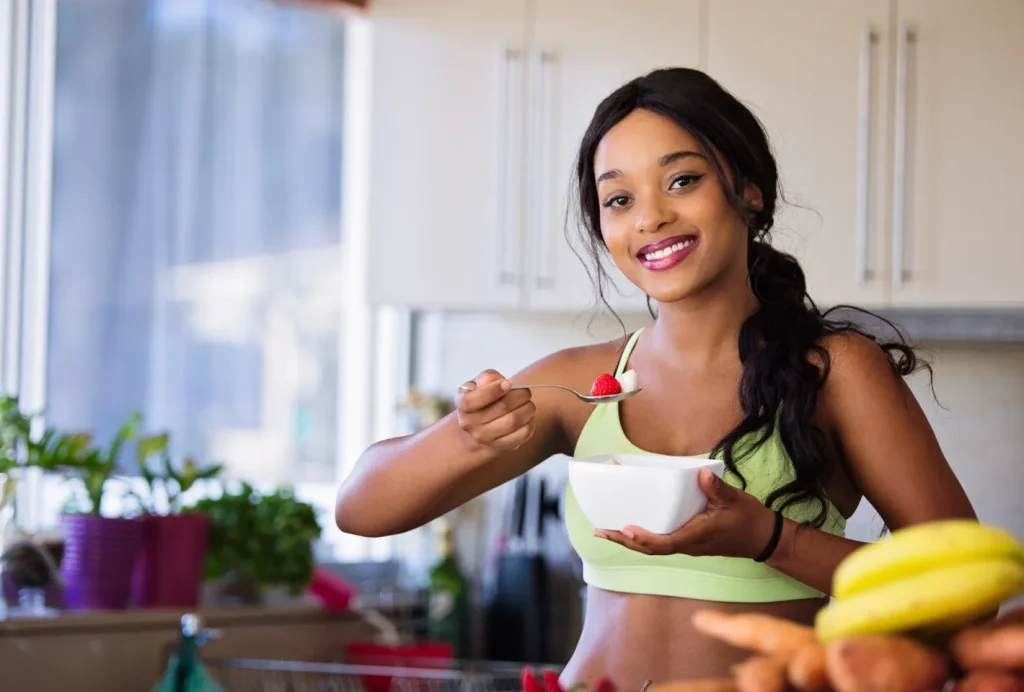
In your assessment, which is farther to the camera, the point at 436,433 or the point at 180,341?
the point at 180,341

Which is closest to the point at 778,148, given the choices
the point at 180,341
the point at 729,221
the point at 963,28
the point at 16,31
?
the point at 963,28

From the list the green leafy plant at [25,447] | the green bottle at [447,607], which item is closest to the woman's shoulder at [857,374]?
the green leafy plant at [25,447]

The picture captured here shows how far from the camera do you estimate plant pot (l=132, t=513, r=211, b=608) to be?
2266mm

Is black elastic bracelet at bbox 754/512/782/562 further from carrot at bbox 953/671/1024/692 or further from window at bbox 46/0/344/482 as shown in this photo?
window at bbox 46/0/344/482

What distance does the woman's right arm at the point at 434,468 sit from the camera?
1.33 metres

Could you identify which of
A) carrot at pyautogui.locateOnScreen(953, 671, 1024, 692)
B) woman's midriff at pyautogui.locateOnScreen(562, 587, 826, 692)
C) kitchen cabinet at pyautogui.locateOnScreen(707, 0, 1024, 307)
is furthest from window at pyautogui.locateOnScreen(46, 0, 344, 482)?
carrot at pyautogui.locateOnScreen(953, 671, 1024, 692)

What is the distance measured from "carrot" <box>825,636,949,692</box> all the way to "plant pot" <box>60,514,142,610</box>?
1748 millimetres

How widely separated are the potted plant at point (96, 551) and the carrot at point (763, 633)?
167 cm

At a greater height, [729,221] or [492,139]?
[492,139]

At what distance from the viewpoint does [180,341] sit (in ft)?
9.48

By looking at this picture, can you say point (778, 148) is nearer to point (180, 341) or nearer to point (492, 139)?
point (492, 139)

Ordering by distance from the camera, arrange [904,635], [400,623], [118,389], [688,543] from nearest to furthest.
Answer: [904,635] → [688,543] → [400,623] → [118,389]

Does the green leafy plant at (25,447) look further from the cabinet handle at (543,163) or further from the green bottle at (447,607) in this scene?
the cabinet handle at (543,163)

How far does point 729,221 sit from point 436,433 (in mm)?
373
